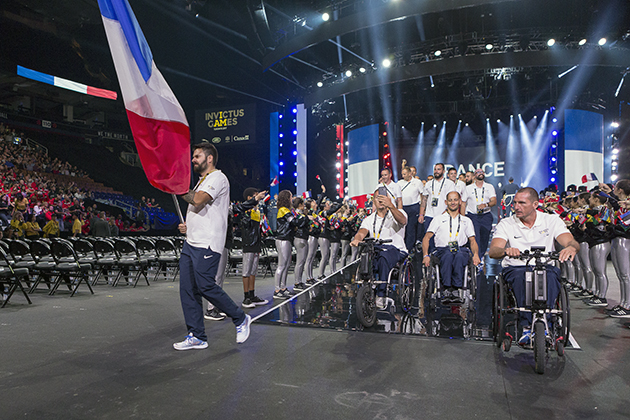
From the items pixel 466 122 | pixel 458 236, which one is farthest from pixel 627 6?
pixel 458 236

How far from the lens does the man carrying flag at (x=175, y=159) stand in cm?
350

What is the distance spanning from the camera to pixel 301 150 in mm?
22078

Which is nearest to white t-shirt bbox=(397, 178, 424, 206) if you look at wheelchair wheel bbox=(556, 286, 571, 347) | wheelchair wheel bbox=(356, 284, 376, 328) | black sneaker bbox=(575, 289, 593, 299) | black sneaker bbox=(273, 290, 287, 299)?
black sneaker bbox=(273, 290, 287, 299)

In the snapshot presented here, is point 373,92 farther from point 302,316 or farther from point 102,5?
point 102,5

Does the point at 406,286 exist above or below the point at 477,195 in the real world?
below

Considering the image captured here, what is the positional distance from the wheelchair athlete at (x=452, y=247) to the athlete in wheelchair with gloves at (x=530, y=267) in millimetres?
1348

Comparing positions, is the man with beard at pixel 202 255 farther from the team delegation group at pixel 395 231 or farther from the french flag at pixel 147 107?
the french flag at pixel 147 107

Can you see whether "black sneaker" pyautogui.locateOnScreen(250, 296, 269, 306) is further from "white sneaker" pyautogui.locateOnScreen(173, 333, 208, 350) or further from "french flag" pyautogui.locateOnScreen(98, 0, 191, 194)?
"french flag" pyautogui.locateOnScreen(98, 0, 191, 194)

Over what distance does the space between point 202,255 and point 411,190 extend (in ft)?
17.5

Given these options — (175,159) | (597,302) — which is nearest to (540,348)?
(175,159)

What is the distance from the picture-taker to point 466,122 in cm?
2086

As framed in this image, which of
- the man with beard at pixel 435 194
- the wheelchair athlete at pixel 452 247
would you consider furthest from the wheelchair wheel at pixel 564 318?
the man with beard at pixel 435 194

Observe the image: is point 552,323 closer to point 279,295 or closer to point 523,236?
point 523,236

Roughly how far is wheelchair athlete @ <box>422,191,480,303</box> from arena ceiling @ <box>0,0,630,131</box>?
9.33 m
